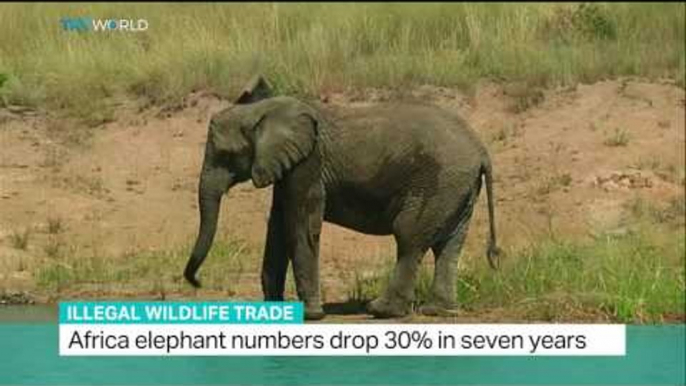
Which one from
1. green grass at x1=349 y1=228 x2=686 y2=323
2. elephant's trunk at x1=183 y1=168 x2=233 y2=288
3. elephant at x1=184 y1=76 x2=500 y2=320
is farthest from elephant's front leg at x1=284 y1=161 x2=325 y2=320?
green grass at x1=349 y1=228 x2=686 y2=323

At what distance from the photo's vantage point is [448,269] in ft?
49.7

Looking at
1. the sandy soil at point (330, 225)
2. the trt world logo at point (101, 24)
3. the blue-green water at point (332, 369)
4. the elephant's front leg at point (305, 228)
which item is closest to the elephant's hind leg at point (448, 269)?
the elephant's front leg at point (305, 228)

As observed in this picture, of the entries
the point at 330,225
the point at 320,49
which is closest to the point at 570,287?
the point at 330,225

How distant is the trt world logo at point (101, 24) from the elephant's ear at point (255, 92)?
750 cm

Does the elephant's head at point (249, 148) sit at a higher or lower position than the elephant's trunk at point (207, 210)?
higher

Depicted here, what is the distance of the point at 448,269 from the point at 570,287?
3.52 feet

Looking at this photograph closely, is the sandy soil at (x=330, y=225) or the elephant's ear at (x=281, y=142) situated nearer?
the elephant's ear at (x=281, y=142)

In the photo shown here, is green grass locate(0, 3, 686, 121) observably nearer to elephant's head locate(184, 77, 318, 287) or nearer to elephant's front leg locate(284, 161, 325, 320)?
elephant's head locate(184, 77, 318, 287)

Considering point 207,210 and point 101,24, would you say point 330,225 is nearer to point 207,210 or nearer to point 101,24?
point 207,210

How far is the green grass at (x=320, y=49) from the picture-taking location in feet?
70.3

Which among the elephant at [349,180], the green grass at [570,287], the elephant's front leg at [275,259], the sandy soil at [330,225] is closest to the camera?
the elephant at [349,180]

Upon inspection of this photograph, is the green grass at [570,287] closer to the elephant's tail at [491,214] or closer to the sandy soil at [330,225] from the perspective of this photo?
the elephant's tail at [491,214]

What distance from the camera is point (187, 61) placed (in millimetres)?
22078

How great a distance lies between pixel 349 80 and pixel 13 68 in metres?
3.62
